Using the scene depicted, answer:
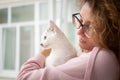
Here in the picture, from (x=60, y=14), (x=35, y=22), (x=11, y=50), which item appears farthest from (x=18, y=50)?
(x=60, y=14)

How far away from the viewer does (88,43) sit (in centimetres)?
66

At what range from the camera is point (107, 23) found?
1.91ft

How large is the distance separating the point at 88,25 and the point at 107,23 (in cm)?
7

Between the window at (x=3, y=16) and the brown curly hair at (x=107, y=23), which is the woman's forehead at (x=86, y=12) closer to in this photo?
the brown curly hair at (x=107, y=23)

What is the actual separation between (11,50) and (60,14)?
1.30m

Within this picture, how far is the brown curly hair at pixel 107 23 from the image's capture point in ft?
1.88

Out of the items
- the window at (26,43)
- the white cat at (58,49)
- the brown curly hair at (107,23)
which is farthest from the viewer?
the window at (26,43)

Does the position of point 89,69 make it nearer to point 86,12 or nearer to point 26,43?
point 86,12

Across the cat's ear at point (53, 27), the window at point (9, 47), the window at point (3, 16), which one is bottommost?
the window at point (9, 47)

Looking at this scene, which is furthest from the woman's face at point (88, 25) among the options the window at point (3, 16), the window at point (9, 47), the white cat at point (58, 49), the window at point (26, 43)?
the window at point (3, 16)

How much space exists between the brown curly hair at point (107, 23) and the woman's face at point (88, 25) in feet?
0.11

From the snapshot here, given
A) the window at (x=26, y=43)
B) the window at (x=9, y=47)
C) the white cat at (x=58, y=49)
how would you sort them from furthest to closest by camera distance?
the window at (x=9, y=47) < the window at (x=26, y=43) < the white cat at (x=58, y=49)

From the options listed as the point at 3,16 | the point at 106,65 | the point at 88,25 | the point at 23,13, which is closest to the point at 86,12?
the point at 88,25

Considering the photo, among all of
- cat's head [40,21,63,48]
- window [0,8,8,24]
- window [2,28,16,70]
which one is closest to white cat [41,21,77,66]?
cat's head [40,21,63,48]
